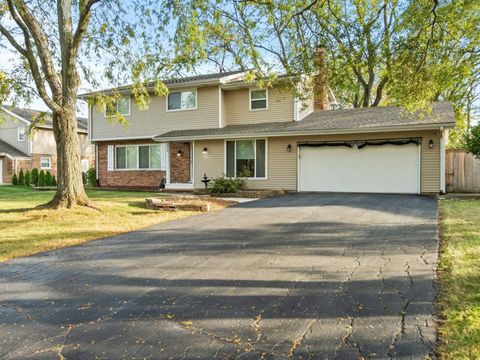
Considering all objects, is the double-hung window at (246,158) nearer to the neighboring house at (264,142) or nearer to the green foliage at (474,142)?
the neighboring house at (264,142)

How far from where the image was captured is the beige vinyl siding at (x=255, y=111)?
17438 mm

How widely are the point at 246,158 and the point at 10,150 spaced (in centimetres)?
2180

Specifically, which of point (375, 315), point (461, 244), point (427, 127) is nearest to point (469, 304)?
point (375, 315)

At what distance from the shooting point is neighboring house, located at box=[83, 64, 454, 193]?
14.5m

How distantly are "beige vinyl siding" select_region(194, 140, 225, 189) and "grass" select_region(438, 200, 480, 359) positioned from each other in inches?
457

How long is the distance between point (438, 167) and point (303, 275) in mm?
11658

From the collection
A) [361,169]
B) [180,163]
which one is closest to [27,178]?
[180,163]

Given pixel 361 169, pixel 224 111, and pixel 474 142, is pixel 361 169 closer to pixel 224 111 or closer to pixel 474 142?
pixel 474 142

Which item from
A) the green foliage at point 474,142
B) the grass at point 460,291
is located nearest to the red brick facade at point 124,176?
the green foliage at point 474,142

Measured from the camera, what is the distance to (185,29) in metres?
9.18

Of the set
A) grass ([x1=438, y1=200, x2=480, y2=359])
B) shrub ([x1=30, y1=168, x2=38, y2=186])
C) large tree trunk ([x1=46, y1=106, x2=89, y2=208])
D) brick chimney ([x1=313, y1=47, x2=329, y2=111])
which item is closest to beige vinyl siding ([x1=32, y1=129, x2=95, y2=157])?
shrub ([x1=30, y1=168, x2=38, y2=186])

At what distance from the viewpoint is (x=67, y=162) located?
10352 millimetres

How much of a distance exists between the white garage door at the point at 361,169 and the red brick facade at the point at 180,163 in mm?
5747

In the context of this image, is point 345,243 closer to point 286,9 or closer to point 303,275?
point 303,275
